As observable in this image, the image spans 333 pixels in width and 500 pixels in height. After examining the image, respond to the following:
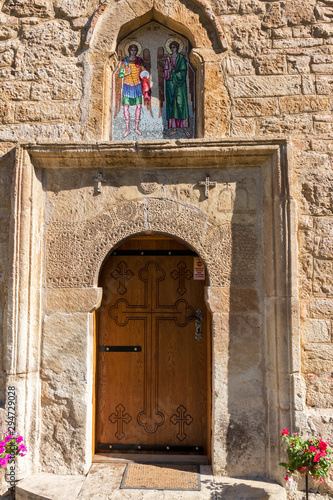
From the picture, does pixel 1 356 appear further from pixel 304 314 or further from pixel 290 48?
pixel 290 48

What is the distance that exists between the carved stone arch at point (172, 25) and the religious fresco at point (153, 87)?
99mm

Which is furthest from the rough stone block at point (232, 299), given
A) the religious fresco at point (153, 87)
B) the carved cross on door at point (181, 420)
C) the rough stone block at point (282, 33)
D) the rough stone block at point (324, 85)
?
the rough stone block at point (282, 33)

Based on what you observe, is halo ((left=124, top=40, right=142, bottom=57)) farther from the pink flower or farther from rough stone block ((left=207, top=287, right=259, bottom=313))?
the pink flower

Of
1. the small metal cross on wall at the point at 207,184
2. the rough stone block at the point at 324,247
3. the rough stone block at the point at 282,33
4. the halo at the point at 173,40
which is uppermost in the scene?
the halo at the point at 173,40


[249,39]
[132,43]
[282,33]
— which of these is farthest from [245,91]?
[132,43]

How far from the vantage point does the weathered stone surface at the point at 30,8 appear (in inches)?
143

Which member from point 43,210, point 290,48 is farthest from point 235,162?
point 43,210

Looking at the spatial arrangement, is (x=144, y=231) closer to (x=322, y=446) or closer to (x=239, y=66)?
(x=239, y=66)

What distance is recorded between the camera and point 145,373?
3861 mm

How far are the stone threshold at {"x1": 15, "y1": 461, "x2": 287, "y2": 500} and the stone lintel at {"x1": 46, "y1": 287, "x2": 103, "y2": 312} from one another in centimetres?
130

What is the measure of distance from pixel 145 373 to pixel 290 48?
3.11 m

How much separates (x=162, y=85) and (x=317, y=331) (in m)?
2.46

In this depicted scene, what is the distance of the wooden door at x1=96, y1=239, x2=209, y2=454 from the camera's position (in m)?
3.80

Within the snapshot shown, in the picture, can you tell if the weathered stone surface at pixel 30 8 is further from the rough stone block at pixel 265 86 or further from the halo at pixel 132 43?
the rough stone block at pixel 265 86
